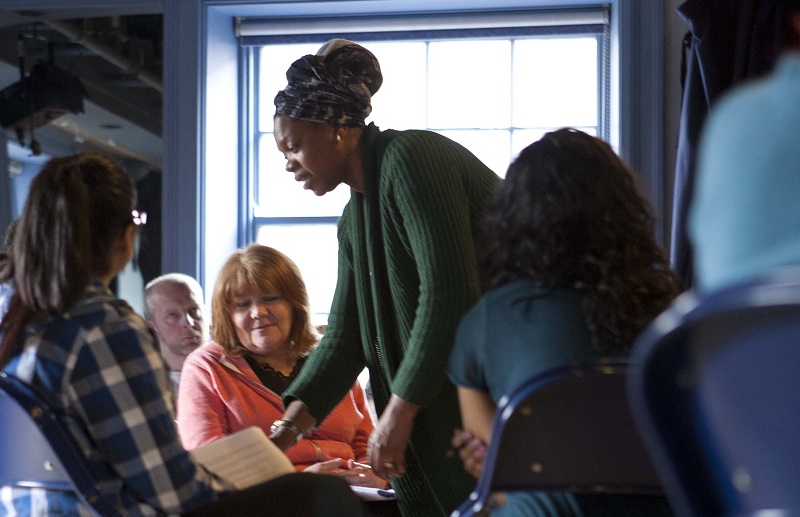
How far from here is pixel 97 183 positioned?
4.98ft

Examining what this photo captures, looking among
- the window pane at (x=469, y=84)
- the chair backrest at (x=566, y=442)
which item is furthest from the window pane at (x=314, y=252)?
the chair backrest at (x=566, y=442)

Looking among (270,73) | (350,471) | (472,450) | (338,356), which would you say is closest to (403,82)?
(270,73)

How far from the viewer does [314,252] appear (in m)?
3.83

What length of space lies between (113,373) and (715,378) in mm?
908

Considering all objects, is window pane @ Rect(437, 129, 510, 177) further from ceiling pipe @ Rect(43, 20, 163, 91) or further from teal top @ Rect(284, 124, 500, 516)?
teal top @ Rect(284, 124, 500, 516)

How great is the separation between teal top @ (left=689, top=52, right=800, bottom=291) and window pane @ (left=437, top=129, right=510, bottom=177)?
9.93ft

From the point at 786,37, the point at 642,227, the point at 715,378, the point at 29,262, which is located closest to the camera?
the point at 715,378

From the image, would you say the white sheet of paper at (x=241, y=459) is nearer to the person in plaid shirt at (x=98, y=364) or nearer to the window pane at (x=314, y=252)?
the person in plaid shirt at (x=98, y=364)

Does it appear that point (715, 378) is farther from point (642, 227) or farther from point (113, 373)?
point (113, 373)

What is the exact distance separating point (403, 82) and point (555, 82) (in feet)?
1.84

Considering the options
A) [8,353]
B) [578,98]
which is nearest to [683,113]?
[578,98]

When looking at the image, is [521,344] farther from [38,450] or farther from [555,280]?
[38,450]

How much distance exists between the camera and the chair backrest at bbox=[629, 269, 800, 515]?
652mm

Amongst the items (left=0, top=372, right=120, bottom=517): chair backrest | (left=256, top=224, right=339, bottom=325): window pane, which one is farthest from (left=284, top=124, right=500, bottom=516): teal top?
(left=256, top=224, right=339, bottom=325): window pane
